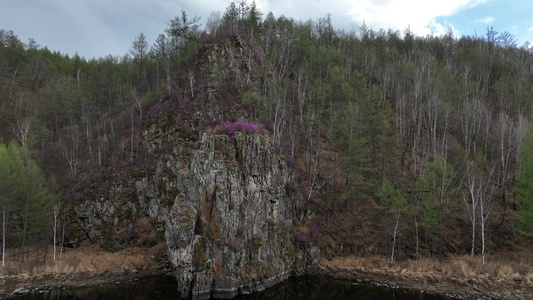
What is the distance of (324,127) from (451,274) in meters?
28.5

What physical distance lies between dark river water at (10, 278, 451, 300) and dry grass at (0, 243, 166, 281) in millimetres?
3232

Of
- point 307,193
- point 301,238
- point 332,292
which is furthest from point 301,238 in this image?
point 307,193

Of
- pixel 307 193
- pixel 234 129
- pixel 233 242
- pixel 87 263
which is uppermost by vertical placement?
pixel 234 129

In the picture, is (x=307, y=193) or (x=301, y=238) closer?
(x=301, y=238)

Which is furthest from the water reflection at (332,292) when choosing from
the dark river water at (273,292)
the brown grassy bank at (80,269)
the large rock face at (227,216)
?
the brown grassy bank at (80,269)

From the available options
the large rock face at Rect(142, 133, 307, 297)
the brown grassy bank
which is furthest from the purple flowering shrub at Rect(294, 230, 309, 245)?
the brown grassy bank

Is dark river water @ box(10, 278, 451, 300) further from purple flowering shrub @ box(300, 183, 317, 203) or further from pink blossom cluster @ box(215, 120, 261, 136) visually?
pink blossom cluster @ box(215, 120, 261, 136)

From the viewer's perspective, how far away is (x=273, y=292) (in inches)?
906

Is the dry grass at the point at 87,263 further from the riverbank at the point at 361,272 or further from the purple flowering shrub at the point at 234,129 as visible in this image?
the purple flowering shrub at the point at 234,129

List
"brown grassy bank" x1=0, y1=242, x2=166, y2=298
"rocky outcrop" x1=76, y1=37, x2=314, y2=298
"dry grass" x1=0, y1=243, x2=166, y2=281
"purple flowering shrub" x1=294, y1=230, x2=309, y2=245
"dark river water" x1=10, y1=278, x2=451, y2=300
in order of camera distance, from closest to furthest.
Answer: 1. "dark river water" x1=10, y1=278, x2=451, y2=300
2. "rocky outcrop" x1=76, y1=37, x2=314, y2=298
3. "brown grassy bank" x1=0, y1=242, x2=166, y2=298
4. "dry grass" x1=0, y1=243, x2=166, y2=281
5. "purple flowering shrub" x1=294, y1=230, x2=309, y2=245

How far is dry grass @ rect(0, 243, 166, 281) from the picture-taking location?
25.5m

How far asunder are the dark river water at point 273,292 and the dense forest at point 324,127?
19.1 ft

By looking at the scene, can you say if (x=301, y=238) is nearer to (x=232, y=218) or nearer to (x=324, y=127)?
(x=232, y=218)

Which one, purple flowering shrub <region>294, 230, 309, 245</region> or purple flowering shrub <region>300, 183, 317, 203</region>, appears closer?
purple flowering shrub <region>294, 230, 309, 245</region>
